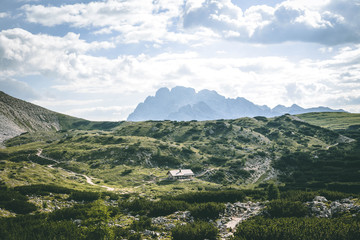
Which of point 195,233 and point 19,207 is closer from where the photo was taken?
point 195,233

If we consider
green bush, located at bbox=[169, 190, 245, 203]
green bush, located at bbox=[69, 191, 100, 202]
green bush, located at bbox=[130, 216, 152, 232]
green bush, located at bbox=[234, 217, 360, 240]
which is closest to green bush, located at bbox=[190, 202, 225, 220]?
green bush, located at bbox=[234, 217, 360, 240]

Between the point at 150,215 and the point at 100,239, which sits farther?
the point at 150,215

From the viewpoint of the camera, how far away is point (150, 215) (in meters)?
→ 32.5

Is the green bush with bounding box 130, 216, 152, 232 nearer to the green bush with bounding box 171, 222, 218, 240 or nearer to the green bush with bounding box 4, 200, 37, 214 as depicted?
the green bush with bounding box 171, 222, 218, 240

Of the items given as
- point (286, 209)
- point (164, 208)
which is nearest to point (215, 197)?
point (164, 208)

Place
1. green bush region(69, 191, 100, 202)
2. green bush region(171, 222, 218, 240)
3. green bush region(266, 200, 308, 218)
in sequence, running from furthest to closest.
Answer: green bush region(69, 191, 100, 202), green bush region(266, 200, 308, 218), green bush region(171, 222, 218, 240)

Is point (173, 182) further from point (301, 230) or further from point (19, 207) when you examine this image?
point (301, 230)

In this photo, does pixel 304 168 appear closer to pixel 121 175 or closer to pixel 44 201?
pixel 121 175

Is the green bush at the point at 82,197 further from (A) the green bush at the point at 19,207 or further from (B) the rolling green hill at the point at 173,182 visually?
(A) the green bush at the point at 19,207

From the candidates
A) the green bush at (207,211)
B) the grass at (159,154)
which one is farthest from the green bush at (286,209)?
the grass at (159,154)

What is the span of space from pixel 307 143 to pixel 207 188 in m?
115

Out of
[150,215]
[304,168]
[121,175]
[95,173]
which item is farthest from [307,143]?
[150,215]

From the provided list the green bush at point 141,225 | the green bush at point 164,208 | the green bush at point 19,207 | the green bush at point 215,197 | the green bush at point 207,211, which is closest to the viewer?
the green bush at point 141,225

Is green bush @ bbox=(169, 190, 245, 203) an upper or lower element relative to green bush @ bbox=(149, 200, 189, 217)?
lower
